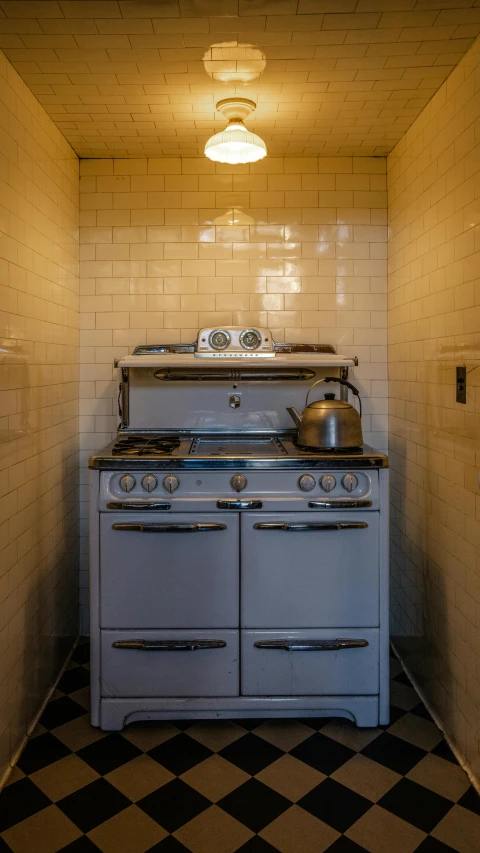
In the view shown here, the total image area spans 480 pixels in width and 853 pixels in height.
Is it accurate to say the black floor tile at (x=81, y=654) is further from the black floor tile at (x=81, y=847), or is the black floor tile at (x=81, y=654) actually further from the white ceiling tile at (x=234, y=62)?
the white ceiling tile at (x=234, y=62)

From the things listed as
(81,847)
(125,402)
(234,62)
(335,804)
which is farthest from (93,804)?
(234,62)

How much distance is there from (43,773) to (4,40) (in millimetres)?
2528

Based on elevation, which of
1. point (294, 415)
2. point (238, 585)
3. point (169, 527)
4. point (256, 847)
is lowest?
point (256, 847)

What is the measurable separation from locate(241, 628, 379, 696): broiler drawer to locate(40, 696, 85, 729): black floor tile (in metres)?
0.72

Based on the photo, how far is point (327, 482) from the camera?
2.31 m

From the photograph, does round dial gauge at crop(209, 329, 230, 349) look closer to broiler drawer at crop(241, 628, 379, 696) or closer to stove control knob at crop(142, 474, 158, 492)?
stove control knob at crop(142, 474, 158, 492)

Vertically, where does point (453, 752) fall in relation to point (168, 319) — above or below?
below

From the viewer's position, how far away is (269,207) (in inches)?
123

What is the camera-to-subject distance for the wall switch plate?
2.14m

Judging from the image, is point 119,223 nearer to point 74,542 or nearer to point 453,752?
point 74,542

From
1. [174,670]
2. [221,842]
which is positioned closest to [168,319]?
[174,670]

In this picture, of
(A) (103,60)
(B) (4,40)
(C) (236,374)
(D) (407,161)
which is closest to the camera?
(B) (4,40)

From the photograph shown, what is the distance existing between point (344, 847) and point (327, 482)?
3.82 ft

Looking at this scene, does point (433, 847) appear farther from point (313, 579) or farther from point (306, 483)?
point (306, 483)
